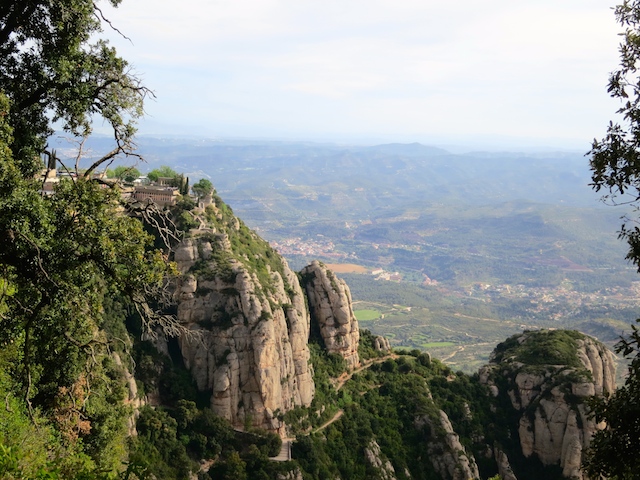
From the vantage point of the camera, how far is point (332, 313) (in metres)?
53.3

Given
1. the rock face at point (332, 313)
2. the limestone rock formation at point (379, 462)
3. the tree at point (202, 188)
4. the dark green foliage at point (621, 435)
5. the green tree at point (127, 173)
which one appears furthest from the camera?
the tree at point (202, 188)

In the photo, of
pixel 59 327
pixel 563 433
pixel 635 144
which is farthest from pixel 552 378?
pixel 59 327

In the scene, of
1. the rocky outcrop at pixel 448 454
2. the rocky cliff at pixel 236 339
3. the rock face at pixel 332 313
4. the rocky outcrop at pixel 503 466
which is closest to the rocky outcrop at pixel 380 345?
the rock face at pixel 332 313

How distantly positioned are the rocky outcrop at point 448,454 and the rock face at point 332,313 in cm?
984

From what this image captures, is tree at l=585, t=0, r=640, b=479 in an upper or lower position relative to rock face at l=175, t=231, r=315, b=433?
upper

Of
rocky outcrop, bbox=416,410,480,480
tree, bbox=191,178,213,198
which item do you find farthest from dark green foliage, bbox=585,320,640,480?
tree, bbox=191,178,213,198

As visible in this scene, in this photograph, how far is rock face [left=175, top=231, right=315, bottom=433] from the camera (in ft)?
132

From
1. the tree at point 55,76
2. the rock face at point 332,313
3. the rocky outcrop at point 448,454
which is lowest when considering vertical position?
the rocky outcrop at point 448,454

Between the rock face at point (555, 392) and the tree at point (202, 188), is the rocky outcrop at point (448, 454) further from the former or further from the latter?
the tree at point (202, 188)

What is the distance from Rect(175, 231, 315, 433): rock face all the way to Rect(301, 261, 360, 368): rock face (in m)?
9.05

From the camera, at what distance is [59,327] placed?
1273cm

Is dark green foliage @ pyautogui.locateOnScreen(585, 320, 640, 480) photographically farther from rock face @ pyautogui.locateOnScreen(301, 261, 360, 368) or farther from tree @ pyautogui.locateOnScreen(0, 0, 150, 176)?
rock face @ pyautogui.locateOnScreen(301, 261, 360, 368)

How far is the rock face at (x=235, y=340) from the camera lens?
132 ft

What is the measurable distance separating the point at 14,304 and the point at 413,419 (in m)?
39.7
